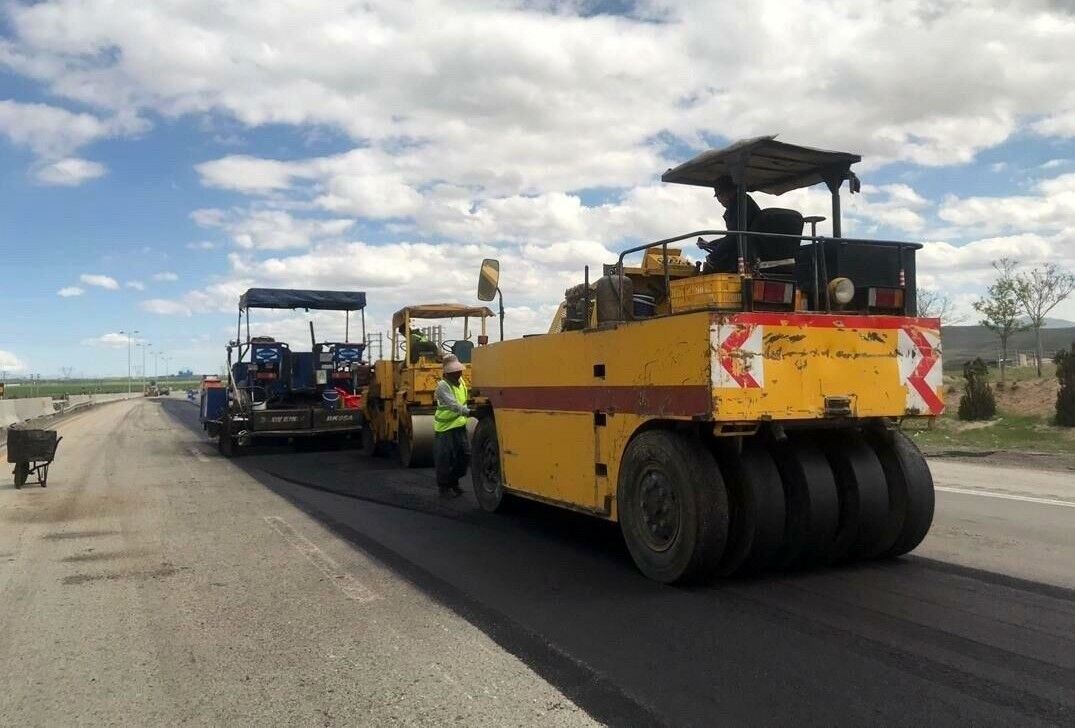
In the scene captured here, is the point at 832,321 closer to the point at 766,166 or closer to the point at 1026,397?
the point at 766,166

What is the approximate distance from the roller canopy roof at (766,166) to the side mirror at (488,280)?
1623 mm

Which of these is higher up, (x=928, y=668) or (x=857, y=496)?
(x=857, y=496)

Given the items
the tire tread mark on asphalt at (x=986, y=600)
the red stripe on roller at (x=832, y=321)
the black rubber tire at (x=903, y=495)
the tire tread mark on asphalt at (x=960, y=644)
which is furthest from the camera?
the black rubber tire at (x=903, y=495)

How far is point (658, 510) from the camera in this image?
5.68m

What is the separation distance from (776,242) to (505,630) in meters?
3.13

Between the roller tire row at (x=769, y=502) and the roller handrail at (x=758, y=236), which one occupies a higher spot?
the roller handrail at (x=758, y=236)

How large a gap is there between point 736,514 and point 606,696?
6.56 ft

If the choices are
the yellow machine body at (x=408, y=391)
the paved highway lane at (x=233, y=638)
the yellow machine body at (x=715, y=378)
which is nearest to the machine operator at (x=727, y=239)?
the yellow machine body at (x=715, y=378)

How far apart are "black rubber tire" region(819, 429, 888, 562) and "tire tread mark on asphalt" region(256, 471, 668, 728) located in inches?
93.9

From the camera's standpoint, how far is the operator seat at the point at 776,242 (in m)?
5.81

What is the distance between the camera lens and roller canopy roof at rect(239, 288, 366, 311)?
17.0 meters

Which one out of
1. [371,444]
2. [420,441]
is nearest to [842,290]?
[420,441]

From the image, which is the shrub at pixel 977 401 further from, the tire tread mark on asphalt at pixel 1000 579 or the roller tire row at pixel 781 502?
the roller tire row at pixel 781 502

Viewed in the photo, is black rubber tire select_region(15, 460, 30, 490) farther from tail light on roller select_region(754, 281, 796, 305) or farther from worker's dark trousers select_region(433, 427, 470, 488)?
tail light on roller select_region(754, 281, 796, 305)
